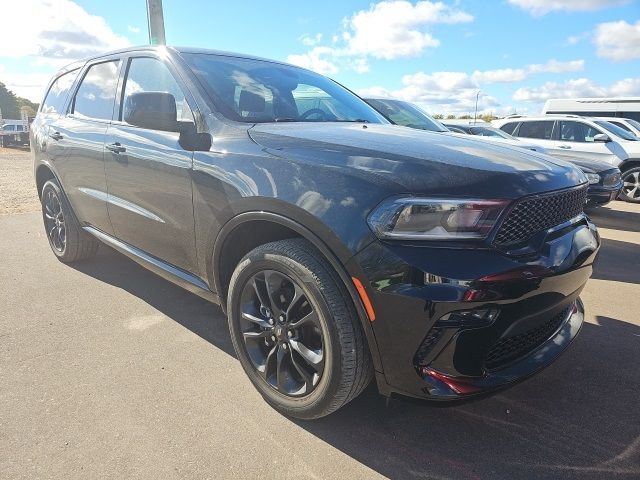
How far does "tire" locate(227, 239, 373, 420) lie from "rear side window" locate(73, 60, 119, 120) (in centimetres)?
198

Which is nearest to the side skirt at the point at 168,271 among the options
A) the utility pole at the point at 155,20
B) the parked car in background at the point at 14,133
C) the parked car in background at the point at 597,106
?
the utility pole at the point at 155,20

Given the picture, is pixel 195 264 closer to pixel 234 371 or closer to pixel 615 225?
pixel 234 371

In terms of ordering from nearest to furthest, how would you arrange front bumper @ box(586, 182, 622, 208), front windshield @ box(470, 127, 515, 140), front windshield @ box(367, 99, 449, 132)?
front windshield @ box(367, 99, 449, 132) < front bumper @ box(586, 182, 622, 208) < front windshield @ box(470, 127, 515, 140)

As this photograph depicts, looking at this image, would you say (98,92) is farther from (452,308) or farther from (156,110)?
(452,308)

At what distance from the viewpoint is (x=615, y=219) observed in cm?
781

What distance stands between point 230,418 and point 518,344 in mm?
1378

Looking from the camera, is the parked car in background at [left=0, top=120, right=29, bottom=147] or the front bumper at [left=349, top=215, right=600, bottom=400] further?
the parked car in background at [left=0, top=120, right=29, bottom=147]

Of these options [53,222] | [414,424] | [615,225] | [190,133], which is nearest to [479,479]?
[414,424]

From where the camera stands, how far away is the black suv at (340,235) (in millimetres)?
1703

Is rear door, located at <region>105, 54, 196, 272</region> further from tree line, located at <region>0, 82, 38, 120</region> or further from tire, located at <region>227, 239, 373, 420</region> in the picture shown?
tree line, located at <region>0, 82, 38, 120</region>

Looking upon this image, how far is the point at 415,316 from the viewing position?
5.51 ft

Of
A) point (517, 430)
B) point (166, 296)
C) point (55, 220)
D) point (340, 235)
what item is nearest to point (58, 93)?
point (55, 220)

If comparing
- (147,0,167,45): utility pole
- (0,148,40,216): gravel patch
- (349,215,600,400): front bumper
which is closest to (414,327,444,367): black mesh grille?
(349,215,600,400): front bumper

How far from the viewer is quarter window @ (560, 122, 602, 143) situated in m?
9.45
